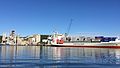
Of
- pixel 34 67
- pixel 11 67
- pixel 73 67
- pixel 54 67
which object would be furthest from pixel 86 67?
pixel 11 67

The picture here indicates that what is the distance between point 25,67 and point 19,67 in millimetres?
732

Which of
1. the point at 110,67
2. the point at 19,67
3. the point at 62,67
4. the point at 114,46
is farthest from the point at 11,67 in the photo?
the point at 114,46

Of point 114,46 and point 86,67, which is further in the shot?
point 114,46

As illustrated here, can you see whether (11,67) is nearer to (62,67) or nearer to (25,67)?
(25,67)

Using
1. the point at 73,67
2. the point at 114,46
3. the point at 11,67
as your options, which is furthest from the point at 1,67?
the point at 114,46

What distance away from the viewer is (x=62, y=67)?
36031mm

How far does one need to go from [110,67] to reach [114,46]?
485ft

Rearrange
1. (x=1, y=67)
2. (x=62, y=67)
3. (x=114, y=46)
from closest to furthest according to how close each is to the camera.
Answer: (x=1, y=67), (x=62, y=67), (x=114, y=46)

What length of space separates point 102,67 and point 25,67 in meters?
10.0

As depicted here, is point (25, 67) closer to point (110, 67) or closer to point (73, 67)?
Answer: point (73, 67)

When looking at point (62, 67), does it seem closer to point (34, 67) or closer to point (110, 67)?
point (34, 67)

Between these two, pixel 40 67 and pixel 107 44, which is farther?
pixel 107 44

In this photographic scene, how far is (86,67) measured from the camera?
3644 cm

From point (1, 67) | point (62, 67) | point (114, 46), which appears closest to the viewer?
point (1, 67)
